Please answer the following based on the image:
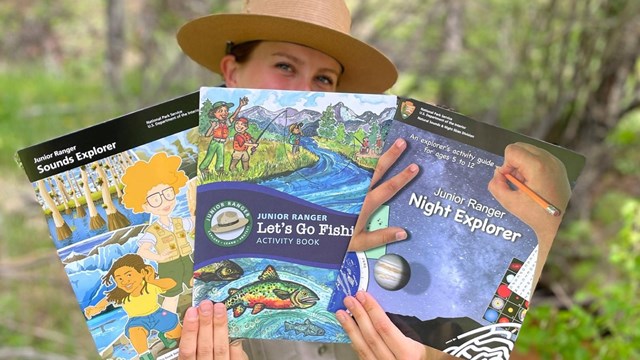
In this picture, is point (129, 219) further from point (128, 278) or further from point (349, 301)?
point (349, 301)

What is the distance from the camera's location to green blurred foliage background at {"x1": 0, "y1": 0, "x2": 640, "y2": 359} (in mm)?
4715

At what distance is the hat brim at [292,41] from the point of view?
6.49 feet

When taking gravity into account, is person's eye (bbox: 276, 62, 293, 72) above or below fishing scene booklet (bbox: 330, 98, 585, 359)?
above

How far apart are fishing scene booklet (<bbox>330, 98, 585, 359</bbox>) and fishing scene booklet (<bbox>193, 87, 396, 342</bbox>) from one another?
0.24 ft

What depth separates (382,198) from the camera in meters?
1.56

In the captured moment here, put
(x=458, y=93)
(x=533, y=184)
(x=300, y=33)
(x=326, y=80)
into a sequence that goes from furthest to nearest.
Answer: (x=458, y=93) → (x=326, y=80) → (x=300, y=33) → (x=533, y=184)

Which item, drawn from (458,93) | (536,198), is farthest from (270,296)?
(458,93)

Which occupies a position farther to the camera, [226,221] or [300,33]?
[300,33]

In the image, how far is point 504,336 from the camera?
1.54 meters

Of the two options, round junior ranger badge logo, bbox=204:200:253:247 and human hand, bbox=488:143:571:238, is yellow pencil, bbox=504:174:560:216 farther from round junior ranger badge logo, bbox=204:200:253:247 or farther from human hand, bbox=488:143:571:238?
round junior ranger badge logo, bbox=204:200:253:247

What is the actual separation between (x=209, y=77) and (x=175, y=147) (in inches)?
160

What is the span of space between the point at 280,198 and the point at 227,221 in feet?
0.43

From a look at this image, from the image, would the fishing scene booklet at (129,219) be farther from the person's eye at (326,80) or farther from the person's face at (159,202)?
the person's eye at (326,80)

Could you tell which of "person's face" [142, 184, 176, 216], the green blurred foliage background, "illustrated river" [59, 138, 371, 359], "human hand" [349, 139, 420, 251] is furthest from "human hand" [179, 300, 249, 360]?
the green blurred foliage background
